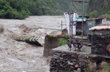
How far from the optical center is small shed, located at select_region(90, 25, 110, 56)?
17.7 feet

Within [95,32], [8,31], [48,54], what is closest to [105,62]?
[95,32]

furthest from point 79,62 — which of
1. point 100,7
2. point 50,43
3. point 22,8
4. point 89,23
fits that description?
point 100,7

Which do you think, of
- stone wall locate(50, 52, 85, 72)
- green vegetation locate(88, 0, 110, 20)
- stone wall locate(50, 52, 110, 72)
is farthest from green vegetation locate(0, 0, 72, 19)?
stone wall locate(50, 52, 110, 72)

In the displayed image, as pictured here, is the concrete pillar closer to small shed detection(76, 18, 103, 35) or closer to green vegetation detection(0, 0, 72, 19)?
small shed detection(76, 18, 103, 35)

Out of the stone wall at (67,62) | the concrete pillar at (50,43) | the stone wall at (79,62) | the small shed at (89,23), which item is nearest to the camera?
the stone wall at (79,62)

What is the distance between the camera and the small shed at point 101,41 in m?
5.41

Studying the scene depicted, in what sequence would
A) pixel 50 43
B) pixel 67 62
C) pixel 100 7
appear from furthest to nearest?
1. pixel 100 7
2. pixel 50 43
3. pixel 67 62

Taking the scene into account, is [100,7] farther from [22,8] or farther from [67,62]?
[67,62]

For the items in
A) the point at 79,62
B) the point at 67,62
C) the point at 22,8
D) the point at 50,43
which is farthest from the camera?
the point at 22,8

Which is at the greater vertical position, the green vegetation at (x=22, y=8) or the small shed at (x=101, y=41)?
the green vegetation at (x=22, y=8)

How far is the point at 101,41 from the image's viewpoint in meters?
5.52

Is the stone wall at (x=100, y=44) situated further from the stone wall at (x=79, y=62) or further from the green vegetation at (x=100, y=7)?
the green vegetation at (x=100, y=7)

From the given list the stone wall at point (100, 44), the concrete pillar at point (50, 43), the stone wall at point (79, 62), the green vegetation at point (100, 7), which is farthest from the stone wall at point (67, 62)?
the green vegetation at point (100, 7)

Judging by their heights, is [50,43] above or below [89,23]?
below
